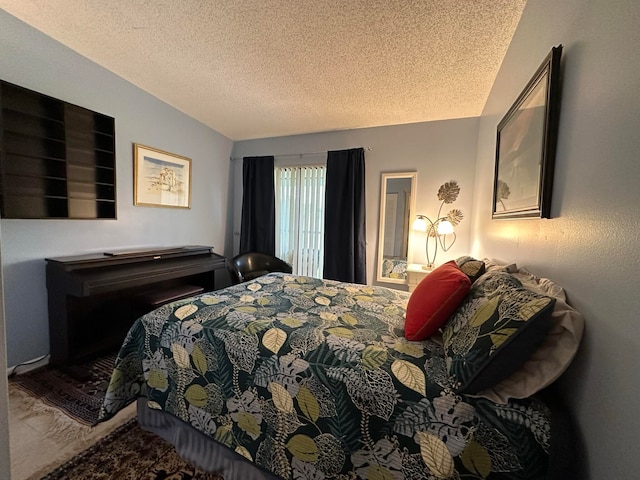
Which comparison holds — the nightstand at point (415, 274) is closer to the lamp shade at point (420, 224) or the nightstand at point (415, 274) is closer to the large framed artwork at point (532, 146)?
the lamp shade at point (420, 224)

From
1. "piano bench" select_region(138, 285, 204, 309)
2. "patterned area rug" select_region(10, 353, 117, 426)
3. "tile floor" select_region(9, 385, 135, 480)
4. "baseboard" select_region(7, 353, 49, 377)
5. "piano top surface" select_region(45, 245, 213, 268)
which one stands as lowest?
"patterned area rug" select_region(10, 353, 117, 426)

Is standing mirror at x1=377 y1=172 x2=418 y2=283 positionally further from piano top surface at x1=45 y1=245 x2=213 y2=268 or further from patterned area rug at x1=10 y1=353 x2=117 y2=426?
patterned area rug at x1=10 y1=353 x2=117 y2=426

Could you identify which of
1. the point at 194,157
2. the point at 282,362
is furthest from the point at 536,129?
the point at 194,157

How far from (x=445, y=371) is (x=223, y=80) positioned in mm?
2857

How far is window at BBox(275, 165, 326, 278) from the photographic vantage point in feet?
11.9

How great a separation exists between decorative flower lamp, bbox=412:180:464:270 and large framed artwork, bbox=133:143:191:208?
9.50ft

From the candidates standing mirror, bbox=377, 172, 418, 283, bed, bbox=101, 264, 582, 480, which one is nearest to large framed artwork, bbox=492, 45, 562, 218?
bed, bbox=101, 264, 582, 480

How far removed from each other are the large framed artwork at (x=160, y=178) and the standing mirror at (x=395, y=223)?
2.52m

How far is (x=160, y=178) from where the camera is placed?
2.96 meters

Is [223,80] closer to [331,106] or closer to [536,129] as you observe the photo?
[331,106]

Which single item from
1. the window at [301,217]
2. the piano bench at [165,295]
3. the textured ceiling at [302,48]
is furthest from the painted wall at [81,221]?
the window at [301,217]

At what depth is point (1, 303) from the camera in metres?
0.74

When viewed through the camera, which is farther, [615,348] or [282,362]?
[282,362]

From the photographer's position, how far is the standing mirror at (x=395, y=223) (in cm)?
312
